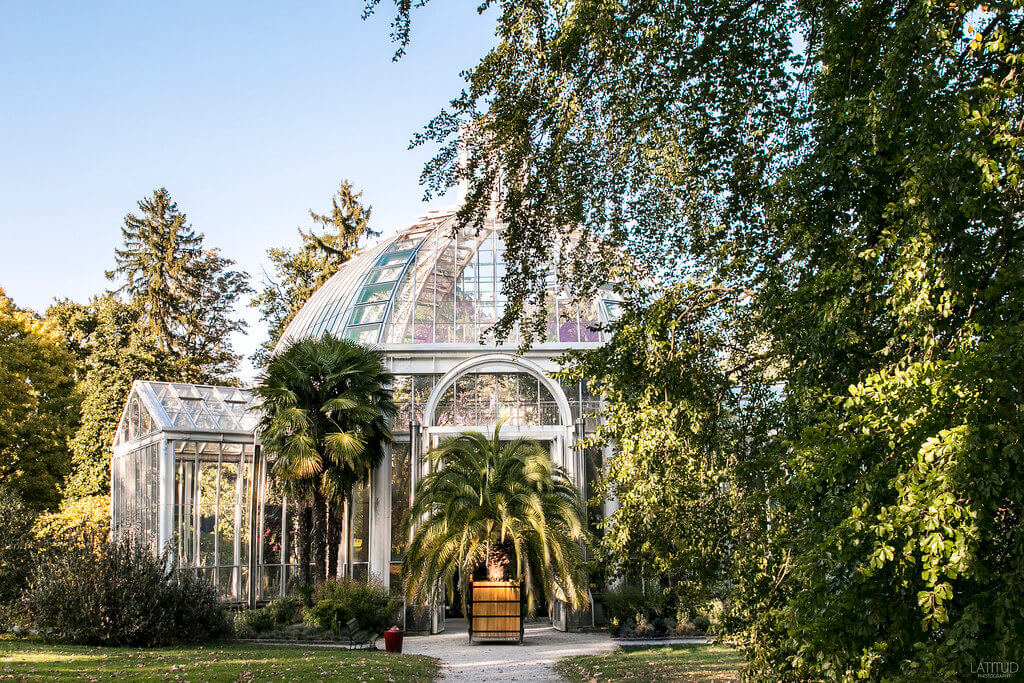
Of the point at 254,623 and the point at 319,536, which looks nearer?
the point at 254,623

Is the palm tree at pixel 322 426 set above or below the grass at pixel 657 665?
above

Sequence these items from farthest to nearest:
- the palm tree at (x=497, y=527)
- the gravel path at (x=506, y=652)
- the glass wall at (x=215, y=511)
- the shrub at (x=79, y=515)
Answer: the shrub at (x=79, y=515) → the glass wall at (x=215, y=511) → the palm tree at (x=497, y=527) → the gravel path at (x=506, y=652)

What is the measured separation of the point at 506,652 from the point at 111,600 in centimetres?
735

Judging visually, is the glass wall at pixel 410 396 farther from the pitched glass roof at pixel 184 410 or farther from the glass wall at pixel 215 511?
the glass wall at pixel 215 511

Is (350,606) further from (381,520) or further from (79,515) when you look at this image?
(79,515)

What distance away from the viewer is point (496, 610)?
18.5 metres

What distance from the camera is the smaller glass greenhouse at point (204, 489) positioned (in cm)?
2217

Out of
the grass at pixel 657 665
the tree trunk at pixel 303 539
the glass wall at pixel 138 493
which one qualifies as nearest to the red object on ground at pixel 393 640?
the grass at pixel 657 665

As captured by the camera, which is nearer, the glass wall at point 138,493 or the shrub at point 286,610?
the shrub at point 286,610

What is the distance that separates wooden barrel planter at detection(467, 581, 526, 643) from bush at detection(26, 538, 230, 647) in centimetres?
551

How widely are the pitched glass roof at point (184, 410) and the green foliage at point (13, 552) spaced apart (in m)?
4.20

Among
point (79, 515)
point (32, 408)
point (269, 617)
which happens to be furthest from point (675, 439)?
point (32, 408)

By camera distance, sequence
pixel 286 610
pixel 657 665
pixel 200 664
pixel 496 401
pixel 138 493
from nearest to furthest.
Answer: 1. pixel 200 664
2. pixel 657 665
3. pixel 286 610
4. pixel 496 401
5. pixel 138 493

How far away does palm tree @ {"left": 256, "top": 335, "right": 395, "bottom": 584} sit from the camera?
20469 mm
